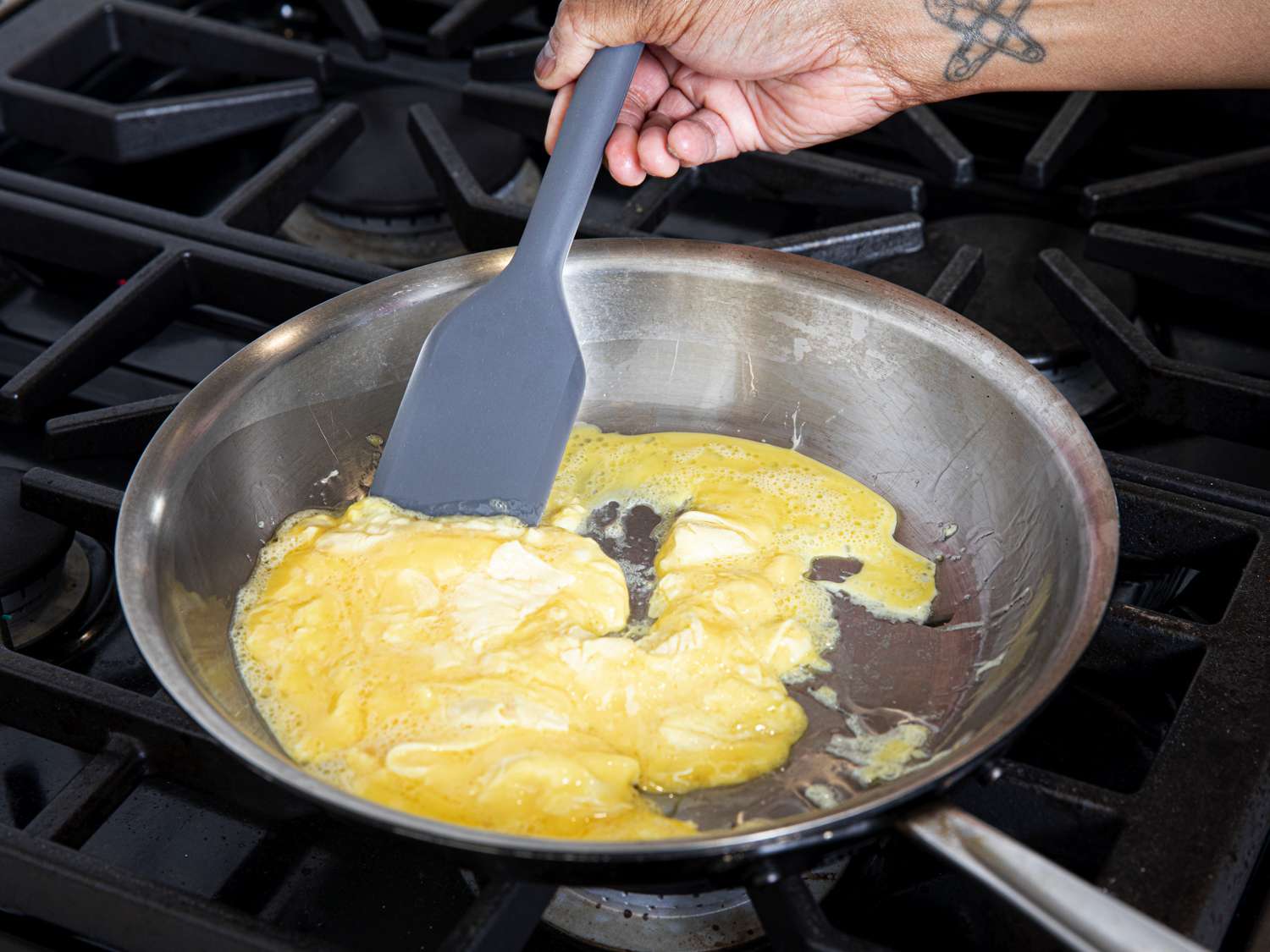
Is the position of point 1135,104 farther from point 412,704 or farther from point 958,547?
point 412,704

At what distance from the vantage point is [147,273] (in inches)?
41.9

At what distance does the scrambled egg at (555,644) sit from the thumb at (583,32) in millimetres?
349

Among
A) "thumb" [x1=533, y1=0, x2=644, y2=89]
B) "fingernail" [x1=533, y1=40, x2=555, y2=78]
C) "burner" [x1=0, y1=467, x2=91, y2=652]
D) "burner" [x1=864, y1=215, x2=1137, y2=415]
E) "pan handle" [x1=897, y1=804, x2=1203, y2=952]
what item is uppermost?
"thumb" [x1=533, y1=0, x2=644, y2=89]

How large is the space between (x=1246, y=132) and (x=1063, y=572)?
0.83 m

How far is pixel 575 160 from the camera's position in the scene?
3.14ft

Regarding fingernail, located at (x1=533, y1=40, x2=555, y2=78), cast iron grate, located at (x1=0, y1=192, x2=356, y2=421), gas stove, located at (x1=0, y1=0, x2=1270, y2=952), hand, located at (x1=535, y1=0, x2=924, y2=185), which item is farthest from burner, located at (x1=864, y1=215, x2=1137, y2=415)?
cast iron grate, located at (x1=0, y1=192, x2=356, y2=421)

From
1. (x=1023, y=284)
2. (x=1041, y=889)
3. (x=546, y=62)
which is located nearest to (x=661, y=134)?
(x=546, y=62)

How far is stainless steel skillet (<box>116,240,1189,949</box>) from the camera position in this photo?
61cm

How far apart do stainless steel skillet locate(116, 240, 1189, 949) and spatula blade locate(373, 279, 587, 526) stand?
0.26ft

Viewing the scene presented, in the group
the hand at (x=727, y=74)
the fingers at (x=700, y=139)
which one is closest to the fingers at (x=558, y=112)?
the hand at (x=727, y=74)

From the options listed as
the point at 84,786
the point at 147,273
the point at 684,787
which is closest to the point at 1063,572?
the point at 684,787

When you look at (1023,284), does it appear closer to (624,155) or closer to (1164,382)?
(1164,382)

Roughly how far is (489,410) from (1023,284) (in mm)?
587

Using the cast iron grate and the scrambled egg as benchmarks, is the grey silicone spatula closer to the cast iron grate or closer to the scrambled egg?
the scrambled egg
